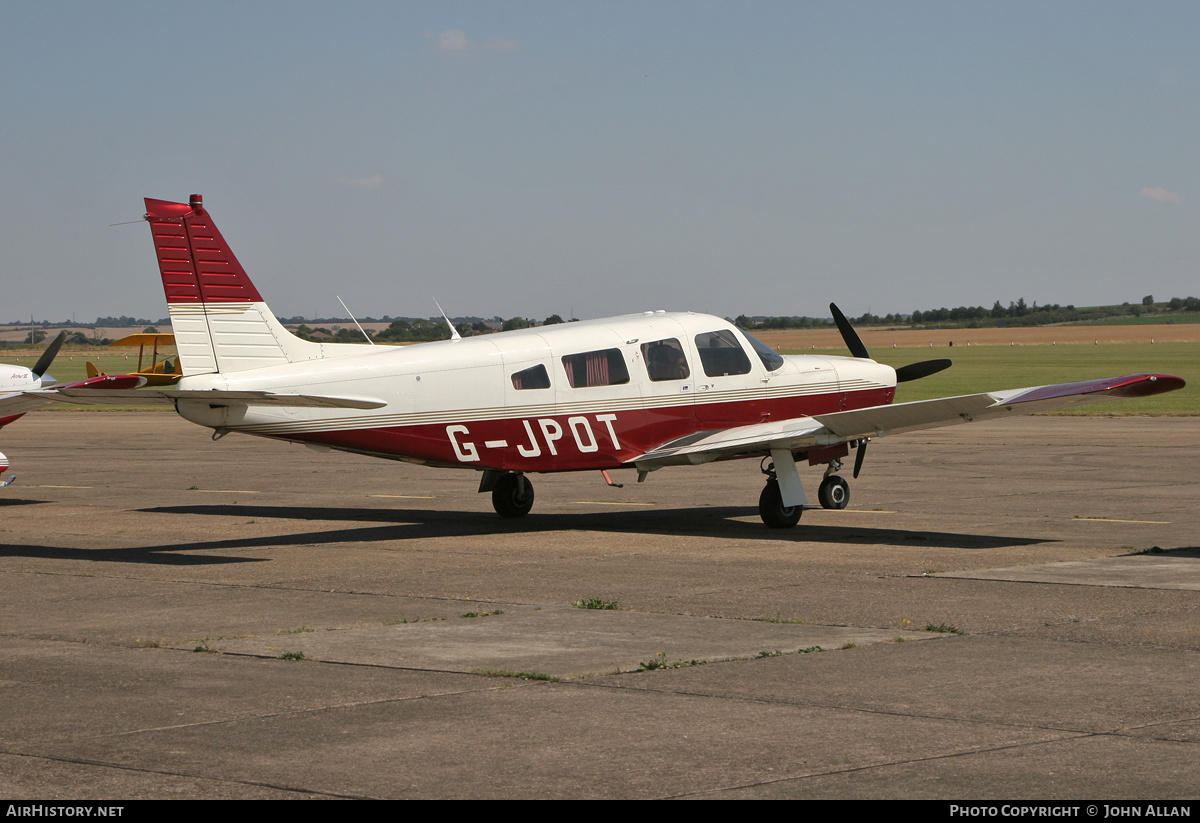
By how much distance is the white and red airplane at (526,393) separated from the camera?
14.9 m

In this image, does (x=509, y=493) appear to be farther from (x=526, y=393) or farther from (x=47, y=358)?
(x=47, y=358)

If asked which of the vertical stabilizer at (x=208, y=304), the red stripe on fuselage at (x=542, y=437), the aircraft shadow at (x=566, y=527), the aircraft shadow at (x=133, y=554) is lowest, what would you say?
the aircraft shadow at (x=566, y=527)

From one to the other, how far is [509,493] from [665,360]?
111 inches

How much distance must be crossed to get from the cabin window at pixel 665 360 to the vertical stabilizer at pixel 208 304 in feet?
13.1

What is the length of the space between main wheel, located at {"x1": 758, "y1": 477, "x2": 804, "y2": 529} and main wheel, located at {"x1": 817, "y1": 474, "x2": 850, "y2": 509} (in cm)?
129

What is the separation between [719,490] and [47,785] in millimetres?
16124

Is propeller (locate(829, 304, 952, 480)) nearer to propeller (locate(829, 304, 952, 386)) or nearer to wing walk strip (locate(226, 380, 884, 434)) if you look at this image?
propeller (locate(829, 304, 952, 386))

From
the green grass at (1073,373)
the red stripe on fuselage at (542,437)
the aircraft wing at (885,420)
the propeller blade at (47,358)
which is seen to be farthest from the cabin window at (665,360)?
the green grass at (1073,373)

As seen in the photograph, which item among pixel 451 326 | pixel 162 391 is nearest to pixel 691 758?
pixel 162 391

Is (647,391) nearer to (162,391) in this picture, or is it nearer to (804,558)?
(804,558)

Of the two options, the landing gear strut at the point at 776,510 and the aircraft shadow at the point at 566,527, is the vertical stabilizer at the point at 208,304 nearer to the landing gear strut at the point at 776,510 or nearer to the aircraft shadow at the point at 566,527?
the aircraft shadow at the point at 566,527

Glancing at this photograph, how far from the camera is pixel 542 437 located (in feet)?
53.0

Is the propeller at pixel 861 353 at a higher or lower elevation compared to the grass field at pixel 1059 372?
higher

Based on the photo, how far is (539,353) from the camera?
16.2 metres
